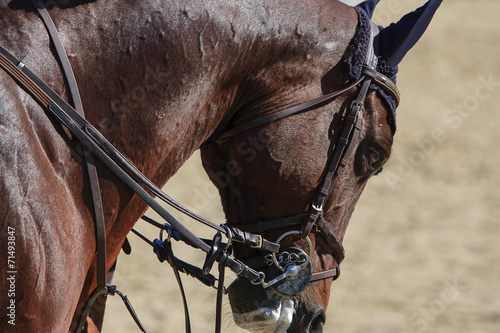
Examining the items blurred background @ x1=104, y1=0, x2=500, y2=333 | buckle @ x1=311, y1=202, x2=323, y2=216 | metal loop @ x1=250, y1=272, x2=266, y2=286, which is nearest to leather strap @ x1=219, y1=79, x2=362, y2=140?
buckle @ x1=311, y1=202, x2=323, y2=216

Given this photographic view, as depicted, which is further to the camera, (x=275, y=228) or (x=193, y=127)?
(x=275, y=228)

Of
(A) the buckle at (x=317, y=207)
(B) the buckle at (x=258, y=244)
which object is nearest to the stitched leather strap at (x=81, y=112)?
Answer: (B) the buckle at (x=258, y=244)

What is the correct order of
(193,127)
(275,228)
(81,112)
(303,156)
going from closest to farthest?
(81,112) < (193,127) < (303,156) < (275,228)

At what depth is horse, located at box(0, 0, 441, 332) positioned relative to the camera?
81.1 inches

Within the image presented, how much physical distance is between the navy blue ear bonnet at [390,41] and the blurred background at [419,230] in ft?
13.5

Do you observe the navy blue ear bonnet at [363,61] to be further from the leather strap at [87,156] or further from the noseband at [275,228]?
the leather strap at [87,156]

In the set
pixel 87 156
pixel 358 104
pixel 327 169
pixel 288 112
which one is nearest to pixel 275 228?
pixel 327 169

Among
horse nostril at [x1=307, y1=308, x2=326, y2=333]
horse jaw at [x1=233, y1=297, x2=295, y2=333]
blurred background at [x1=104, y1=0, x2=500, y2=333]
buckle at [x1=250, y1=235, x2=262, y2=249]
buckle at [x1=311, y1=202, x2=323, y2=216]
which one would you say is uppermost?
blurred background at [x1=104, y1=0, x2=500, y2=333]

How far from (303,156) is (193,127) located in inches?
18.1

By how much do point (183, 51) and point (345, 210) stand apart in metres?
1.10

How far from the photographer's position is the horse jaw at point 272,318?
277 cm

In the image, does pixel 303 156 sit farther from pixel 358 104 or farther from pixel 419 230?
pixel 419 230

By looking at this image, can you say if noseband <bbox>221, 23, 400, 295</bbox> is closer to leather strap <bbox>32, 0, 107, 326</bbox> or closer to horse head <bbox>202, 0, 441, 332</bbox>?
horse head <bbox>202, 0, 441, 332</bbox>

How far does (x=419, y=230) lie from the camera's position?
1074cm
